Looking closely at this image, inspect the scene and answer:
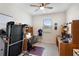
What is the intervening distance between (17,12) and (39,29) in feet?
1.22

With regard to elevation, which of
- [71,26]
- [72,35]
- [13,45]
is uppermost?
[71,26]

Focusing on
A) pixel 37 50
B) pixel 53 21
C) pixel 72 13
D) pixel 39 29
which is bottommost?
pixel 37 50

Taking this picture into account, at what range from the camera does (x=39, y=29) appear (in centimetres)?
136

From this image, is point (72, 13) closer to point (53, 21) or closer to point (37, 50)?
point (53, 21)

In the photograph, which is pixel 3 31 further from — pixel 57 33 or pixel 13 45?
pixel 57 33

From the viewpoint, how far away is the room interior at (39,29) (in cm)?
121

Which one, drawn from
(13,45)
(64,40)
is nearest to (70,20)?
(64,40)

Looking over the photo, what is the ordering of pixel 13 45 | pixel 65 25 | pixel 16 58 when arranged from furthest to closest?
pixel 65 25, pixel 13 45, pixel 16 58

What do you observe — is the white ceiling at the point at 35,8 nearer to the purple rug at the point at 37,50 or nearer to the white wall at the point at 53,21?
the white wall at the point at 53,21

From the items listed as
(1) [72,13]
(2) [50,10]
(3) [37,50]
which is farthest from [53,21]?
(3) [37,50]

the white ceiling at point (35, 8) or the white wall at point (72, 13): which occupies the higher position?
the white ceiling at point (35, 8)

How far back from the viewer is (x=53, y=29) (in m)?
1.42

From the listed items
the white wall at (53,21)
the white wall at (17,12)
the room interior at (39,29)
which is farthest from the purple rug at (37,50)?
the white wall at (17,12)

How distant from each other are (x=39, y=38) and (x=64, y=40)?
0.37m
